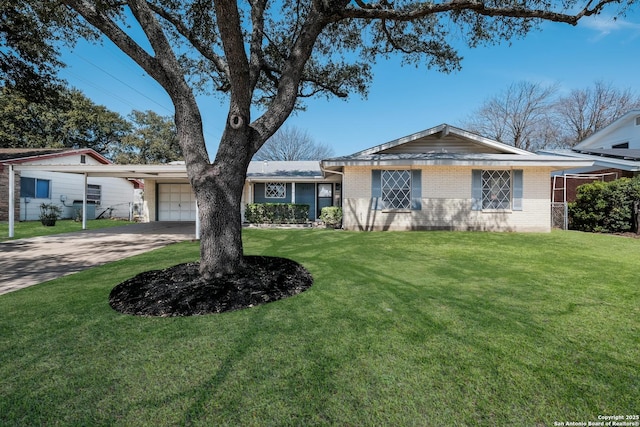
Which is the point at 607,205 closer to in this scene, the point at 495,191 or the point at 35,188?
the point at 495,191

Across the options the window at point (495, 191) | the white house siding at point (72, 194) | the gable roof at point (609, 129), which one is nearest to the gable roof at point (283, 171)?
the window at point (495, 191)

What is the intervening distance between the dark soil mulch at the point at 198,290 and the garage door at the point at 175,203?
43.7ft

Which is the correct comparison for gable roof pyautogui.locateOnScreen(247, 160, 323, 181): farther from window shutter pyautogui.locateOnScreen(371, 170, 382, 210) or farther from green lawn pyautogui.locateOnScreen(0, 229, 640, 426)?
green lawn pyautogui.locateOnScreen(0, 229, 640, 426)

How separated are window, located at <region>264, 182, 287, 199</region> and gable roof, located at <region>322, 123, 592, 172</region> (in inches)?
199

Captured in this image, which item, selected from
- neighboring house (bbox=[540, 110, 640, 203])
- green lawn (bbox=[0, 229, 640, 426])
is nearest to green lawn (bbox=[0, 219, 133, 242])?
green lawn (bbox=[0, 229, 640, 426])

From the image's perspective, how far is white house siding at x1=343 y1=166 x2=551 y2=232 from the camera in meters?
10.9

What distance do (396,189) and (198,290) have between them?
Result: 29.2ft

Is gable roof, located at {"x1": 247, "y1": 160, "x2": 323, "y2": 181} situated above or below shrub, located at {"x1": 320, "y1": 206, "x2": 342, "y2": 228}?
above

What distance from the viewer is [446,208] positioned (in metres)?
11.1

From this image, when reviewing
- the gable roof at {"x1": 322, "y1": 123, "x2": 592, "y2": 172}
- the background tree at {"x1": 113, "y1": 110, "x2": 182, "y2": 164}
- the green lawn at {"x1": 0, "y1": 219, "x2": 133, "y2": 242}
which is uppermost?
the background tree at {"x1": 113, "y1": 110, "x2": 182, "y2": 164}

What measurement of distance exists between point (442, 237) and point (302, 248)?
4.72m

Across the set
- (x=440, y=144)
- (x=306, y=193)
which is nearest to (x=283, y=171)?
(x=306, y=193)

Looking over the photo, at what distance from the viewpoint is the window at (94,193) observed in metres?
18.3

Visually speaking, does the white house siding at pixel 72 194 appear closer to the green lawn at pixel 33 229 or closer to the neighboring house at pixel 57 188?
the neighboring house at pixel 57 188
